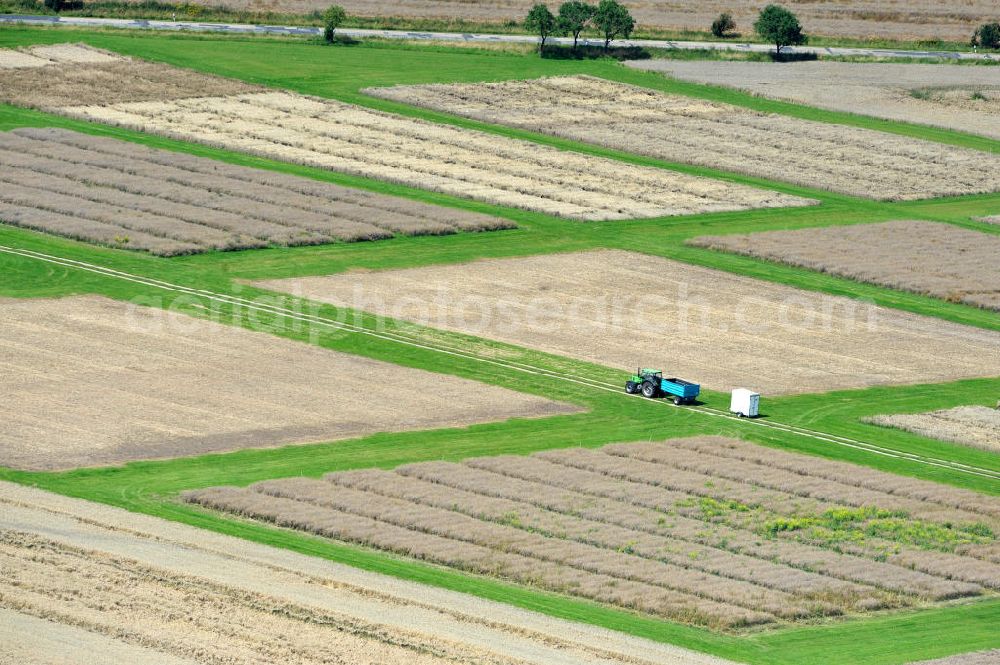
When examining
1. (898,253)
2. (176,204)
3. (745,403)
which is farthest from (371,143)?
(745,403)

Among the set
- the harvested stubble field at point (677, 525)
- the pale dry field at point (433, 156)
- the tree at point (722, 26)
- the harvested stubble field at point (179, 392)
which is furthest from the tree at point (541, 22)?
the harvested stubble field at point (677, 525)

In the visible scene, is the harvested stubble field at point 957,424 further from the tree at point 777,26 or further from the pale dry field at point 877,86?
the tree at point 777,26

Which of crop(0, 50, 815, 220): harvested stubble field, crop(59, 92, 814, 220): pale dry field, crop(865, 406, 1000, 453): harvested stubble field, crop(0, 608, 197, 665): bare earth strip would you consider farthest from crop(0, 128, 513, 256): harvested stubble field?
crop(0, 608, 197, 665): bare earth strip

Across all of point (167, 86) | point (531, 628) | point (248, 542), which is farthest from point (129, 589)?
point (167, 86)

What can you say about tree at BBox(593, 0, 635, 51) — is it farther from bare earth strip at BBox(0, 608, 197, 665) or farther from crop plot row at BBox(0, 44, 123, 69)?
bare earth strip at BBox(0, 608, 197, 665)

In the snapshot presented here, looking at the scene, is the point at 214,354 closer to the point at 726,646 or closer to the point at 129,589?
the point at 129,589

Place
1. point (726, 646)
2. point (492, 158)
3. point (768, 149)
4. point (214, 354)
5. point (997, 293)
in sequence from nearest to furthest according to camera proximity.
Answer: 1. point (726, 646)
2. point (214, 354)
3. point (997, 293)
4. point (492, 158)
5. point (768, 149)
